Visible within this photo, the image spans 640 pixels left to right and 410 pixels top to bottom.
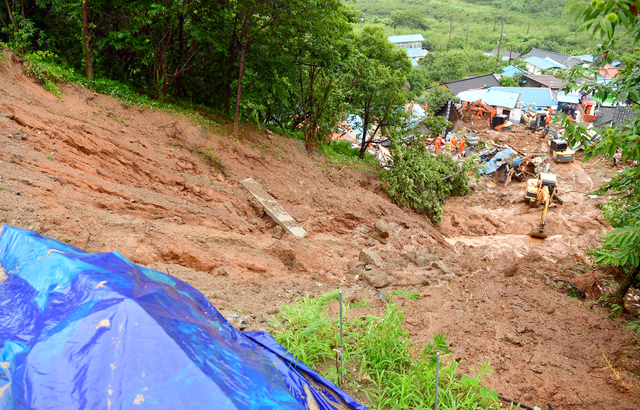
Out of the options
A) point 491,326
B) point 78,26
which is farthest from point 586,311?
point 78,26

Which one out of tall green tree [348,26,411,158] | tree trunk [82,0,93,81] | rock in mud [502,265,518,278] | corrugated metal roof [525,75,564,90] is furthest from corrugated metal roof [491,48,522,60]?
tree trunk [82,0,93,81]

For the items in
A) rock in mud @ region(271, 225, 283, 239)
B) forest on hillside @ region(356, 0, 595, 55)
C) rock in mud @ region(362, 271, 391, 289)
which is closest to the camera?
rock in mud @ region(362, 271, 391, 289)

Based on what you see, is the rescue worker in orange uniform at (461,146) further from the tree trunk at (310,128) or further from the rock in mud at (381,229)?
the rock in mud at (381,229)

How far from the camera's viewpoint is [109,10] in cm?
945

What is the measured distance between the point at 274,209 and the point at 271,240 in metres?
1.04

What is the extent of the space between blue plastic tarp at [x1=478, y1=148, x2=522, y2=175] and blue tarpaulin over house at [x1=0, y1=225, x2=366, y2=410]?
16169mm

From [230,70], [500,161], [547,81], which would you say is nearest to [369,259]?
[230,70]

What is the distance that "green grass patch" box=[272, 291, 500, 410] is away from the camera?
10.3 ft

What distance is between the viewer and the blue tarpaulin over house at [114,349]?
6.87 ft

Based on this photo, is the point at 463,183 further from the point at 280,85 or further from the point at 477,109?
the point at 477,109

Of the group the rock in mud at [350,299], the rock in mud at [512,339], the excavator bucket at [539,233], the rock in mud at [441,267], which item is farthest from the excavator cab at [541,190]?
the rock in mud at [350,299]

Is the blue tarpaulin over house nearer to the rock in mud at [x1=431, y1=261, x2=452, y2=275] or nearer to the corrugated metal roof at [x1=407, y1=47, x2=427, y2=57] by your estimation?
the rock in mud at [x1=431, y1=261, x2=452, y2=275]

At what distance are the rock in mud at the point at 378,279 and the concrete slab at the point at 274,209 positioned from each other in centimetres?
184

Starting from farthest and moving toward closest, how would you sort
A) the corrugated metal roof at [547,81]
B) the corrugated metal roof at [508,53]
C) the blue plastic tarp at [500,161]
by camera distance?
the corrugated metal roof at [508,53], the corrugated metal roof at [547,81], the blue plastic tarp at [500,161]
